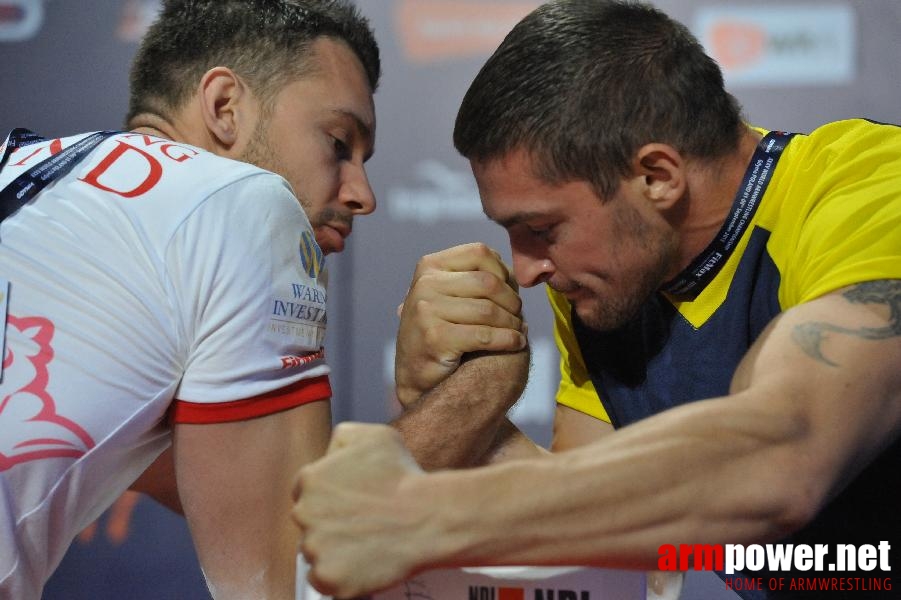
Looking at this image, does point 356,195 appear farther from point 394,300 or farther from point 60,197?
point 394,300

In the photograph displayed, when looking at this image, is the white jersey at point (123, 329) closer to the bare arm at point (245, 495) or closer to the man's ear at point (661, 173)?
the bare arm at point (245, 495)

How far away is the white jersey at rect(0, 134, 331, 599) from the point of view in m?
0.95

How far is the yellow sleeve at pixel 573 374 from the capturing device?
59.6 inches

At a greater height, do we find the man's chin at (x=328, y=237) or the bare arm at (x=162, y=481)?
the man's chin at (x=328, y=237)

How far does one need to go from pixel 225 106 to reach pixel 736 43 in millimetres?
1539

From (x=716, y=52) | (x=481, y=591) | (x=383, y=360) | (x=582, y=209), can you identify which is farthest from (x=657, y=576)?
(x=716, y=52)

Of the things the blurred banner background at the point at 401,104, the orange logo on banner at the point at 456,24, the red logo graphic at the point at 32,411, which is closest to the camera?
the red logo graphic at the point at 32,411

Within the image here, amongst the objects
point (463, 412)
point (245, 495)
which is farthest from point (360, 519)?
point (463, 412)

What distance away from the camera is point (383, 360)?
98.4 inches

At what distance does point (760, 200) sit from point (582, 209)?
8.9 inches

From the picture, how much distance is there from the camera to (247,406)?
38.7 inches

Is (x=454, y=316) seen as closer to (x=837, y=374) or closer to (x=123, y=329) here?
(x=123, y=329)

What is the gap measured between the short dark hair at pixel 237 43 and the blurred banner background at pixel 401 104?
1.05 m

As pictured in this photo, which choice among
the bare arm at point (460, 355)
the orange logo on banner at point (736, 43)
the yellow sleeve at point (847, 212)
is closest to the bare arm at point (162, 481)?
the bare arm at point (460, 355)
